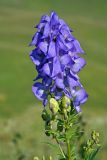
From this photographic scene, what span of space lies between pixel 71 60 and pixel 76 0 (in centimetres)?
10232

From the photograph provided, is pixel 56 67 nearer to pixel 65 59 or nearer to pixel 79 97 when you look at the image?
pixel 65 59

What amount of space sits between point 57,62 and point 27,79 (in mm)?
35566

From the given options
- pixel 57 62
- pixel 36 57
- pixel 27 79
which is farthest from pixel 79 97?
pixel 27 79

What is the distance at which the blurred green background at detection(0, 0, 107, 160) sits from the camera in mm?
14453

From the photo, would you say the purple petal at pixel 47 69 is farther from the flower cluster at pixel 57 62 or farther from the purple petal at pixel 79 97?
the purple petal at pixel 79 97

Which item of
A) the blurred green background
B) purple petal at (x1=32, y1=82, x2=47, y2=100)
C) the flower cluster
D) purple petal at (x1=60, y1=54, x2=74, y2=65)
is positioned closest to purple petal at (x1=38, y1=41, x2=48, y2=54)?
the flower cluster

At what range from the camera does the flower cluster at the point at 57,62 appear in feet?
11.8

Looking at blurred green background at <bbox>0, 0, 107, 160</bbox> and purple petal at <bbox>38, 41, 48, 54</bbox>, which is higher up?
blurred green background at <bbox>0, 0, 107, 160</bbox>

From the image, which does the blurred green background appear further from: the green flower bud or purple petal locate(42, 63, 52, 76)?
purple petal locate(42, 63, 52, 76)

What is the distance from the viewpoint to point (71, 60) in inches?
143

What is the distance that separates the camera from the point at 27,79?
3912 cm

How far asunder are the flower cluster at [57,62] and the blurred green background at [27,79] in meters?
0.33

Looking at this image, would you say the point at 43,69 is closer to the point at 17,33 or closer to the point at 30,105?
the point at 30,105

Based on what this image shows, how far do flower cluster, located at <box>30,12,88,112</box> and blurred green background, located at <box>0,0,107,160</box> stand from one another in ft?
1.10
